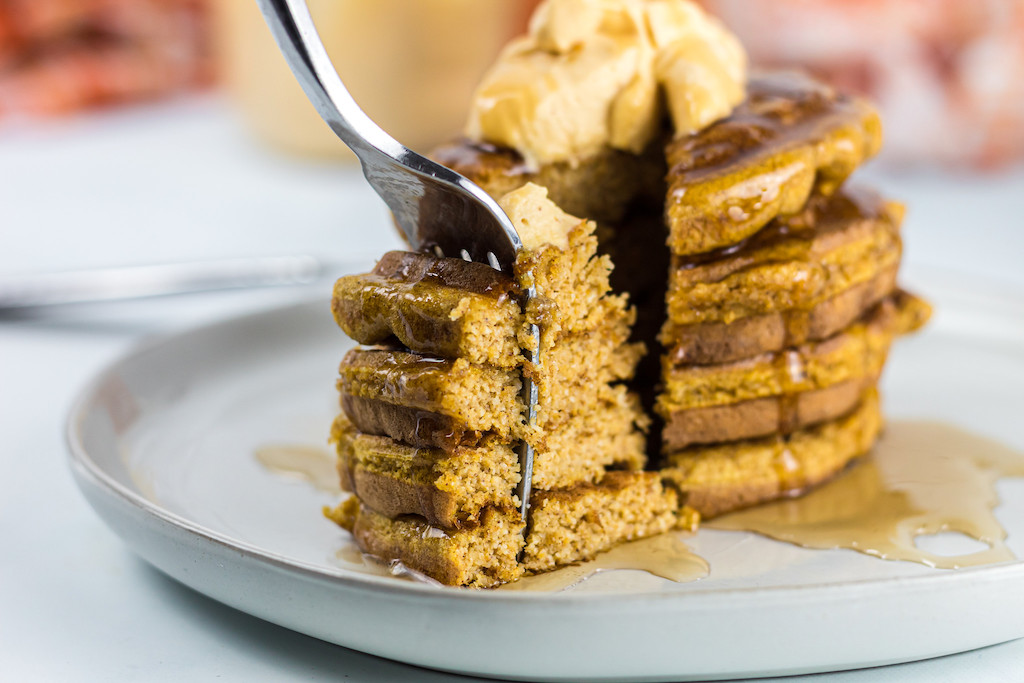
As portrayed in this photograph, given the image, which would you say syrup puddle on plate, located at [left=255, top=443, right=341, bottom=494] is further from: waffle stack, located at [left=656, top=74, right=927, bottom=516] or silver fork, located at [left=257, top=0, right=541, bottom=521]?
waffle stack, located at [left=656, top=74, right=927, bottom=516]

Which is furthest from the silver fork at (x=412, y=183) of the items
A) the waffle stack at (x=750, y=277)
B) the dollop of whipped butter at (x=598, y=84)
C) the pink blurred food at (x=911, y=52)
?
Answer: the pink blurred food at (x=911, y=52)

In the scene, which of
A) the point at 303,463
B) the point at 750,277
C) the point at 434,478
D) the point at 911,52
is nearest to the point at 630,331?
the point at 750,277

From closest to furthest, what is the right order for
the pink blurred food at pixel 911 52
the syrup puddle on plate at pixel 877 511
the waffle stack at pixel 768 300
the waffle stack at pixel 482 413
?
the waffle stack at pixel 482 413
the syrup puddle on plate at pixel 877 511
the waffle stack at pixel 768 300
the pink blurred food at pixel 911 52

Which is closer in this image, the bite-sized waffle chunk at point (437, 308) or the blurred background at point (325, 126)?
the bite-sized waffle chunk at point (437, 308)

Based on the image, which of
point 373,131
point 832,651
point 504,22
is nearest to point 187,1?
point 504,22

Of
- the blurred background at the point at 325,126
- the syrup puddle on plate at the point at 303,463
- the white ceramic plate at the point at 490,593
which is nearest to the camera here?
the white ceramic plate at the point at 490,593

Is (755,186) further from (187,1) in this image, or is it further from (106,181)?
(187,1)

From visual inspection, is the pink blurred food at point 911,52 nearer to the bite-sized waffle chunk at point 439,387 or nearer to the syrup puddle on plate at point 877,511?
the syrup puddle on plate at point 877,511
